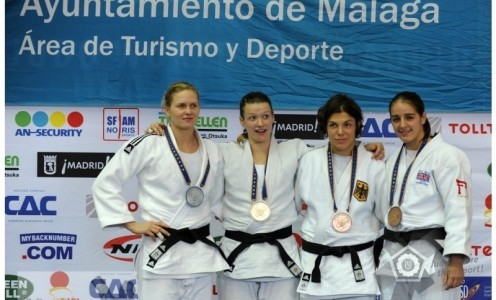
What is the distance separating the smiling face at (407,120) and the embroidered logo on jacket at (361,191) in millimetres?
368

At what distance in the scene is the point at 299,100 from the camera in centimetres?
528

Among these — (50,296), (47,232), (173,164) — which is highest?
(173,164)

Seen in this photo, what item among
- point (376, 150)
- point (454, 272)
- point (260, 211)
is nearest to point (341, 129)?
point (376, 150)

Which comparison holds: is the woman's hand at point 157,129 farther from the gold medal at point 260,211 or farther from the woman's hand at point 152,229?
the gold medal at point 260,211

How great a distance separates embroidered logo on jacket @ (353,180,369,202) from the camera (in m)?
4.10

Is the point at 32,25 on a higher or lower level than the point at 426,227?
higher

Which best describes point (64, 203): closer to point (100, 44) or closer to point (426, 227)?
point (100, 44)

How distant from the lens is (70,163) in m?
5.29

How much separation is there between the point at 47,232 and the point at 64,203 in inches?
10.1

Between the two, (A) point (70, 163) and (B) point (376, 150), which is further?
(A) point (70, 163)

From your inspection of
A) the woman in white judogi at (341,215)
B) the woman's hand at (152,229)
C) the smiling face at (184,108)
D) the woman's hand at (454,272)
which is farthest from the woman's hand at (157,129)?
the woman's hand at (454,272)

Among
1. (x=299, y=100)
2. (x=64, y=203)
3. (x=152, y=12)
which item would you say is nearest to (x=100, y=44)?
(x=152, y=12)

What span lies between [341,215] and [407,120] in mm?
682

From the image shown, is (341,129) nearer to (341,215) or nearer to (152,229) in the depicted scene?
(341,215)
